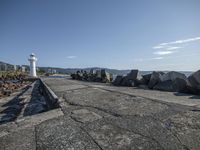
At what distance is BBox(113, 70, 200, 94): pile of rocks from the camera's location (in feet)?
16.6

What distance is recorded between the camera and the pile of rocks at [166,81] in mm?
5054

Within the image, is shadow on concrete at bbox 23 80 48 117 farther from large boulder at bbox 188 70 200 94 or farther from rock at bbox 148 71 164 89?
large boulder at bbox 188 70 200 94

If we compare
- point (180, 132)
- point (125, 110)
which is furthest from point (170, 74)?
point (180, 132)

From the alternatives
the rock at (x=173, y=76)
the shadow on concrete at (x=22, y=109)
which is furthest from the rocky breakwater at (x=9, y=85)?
the rock at (x=173, y=76)

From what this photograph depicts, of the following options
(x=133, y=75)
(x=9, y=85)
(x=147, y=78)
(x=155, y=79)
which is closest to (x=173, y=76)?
(x=155, y=79)

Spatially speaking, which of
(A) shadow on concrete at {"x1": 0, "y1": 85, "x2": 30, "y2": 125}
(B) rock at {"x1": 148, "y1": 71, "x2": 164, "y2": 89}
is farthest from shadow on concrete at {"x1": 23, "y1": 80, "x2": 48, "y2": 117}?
(B) rock at {"x1": 148, "y1": 71, "x2": 164, "y2": 89}

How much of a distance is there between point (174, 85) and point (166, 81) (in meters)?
0.43

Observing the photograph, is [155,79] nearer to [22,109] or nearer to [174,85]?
[174,85]

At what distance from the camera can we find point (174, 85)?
575cm

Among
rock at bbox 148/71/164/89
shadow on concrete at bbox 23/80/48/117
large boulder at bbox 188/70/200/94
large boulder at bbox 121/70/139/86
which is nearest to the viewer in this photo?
shadow on concrete at bbox 23/80/48/117

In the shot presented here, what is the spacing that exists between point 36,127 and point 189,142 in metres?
2.07

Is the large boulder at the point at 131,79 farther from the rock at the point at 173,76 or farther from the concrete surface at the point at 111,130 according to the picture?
the concrete surface at the point at 111,130

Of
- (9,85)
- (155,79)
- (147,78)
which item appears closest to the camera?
(155,79)

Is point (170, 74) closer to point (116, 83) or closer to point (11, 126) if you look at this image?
point (116, 83)
